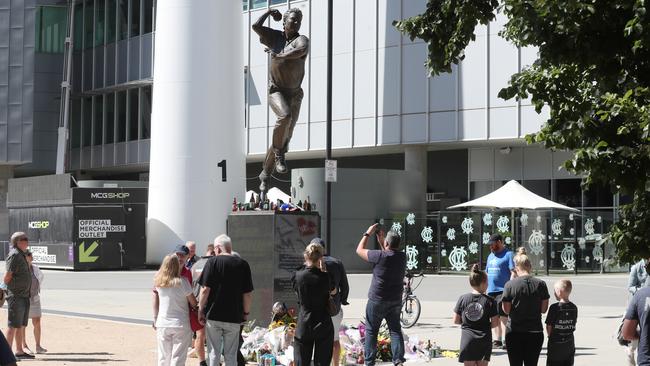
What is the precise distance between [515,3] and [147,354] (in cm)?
938

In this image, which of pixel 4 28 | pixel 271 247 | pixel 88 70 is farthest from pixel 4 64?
pixel 271 247

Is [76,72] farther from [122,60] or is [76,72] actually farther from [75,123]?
[122,60]

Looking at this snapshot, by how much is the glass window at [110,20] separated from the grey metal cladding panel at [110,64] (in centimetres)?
41

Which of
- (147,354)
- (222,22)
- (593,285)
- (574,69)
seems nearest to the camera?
(574,69)

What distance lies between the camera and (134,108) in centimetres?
5412

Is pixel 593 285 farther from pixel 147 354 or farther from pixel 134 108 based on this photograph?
pixel 134 108

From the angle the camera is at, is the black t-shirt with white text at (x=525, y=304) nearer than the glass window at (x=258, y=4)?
Yes

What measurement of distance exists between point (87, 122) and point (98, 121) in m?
1.31

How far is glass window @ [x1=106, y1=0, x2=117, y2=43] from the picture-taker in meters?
55.7

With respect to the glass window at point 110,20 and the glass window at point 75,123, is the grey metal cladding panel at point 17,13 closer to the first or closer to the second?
the glass window at point 110,20

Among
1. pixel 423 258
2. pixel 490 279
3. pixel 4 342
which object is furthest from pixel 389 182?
pixel 4 342

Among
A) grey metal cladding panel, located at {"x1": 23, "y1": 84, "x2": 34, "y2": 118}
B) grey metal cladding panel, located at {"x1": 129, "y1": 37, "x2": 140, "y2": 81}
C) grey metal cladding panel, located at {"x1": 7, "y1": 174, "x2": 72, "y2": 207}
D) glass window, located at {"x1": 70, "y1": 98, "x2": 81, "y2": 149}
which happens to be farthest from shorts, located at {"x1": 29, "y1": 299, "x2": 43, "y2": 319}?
glass window, located at {"x1": 70, "y1": 98, "x2": 81, "y2": 149}

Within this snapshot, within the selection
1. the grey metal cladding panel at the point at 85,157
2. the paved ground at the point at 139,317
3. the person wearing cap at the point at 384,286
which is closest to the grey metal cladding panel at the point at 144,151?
the grey metal cladding panel at the point at 85,157

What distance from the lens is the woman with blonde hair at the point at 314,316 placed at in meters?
11.0
